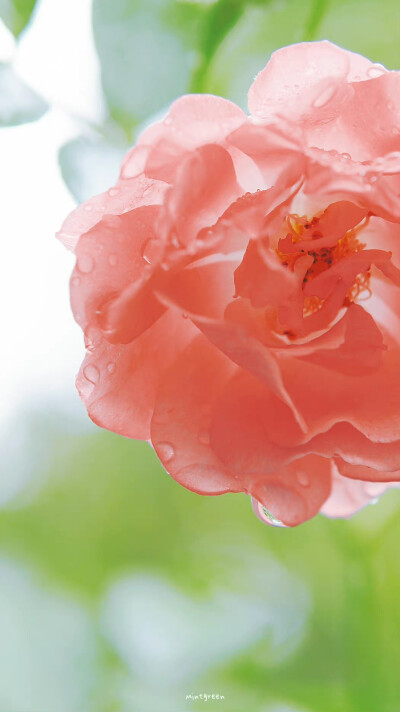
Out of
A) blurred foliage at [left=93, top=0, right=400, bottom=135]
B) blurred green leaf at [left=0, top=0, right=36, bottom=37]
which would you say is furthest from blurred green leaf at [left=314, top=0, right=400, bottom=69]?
blurred green leaf at [left=0, top=0, right=36, bottom=37]

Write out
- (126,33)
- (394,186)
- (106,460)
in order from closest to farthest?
1. (394,186)
2. (126,33)
3. (106,460)

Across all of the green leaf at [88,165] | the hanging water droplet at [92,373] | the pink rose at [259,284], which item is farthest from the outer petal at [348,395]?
the green leaf at [88,165]

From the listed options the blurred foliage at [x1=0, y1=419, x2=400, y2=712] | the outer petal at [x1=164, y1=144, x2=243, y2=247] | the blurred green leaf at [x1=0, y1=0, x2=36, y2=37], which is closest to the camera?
the outer petal at [x1=164, y1=144, x2=243, y2=247]

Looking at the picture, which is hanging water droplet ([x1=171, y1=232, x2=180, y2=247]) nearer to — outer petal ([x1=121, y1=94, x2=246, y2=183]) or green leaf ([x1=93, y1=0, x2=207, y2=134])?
outer petal ([x1=121, y1=94, x2=246, y2=183])

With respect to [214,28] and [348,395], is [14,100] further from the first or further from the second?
[348,395]

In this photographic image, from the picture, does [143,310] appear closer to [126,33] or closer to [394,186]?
[394,186]

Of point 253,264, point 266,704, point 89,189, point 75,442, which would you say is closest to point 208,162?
point 253,264
